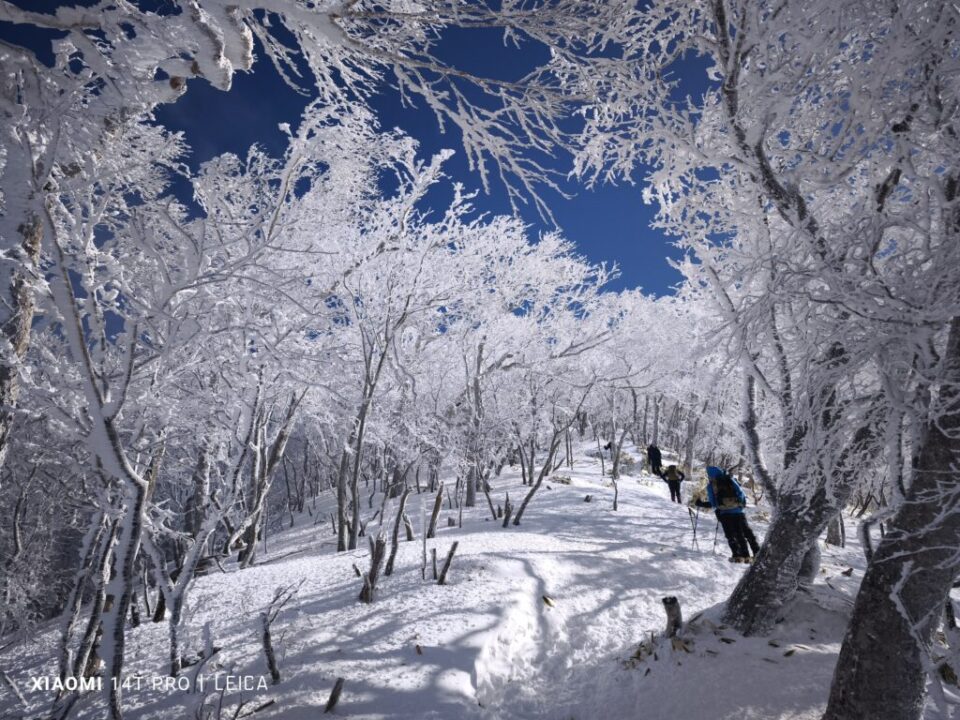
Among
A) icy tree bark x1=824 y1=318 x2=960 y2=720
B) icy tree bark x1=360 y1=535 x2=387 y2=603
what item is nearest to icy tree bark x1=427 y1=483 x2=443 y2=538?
icy tree bark x1=360 y1=535 x2=387 y2=603

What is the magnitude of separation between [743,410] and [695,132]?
3546 mm

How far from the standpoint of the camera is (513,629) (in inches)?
200

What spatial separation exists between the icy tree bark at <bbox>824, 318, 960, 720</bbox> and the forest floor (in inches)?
35.2

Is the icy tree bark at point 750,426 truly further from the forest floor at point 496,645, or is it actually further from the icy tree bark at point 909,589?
the icy tree bark at point 909,589

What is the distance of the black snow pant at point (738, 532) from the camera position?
700 centimetres

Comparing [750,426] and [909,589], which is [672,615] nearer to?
[909,589]

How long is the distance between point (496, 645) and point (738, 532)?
4877 mm

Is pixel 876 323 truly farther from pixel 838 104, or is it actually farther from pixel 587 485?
pixel 587 485

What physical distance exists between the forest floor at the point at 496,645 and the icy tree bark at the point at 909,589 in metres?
0.90

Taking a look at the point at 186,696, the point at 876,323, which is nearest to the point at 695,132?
the point at 876,323

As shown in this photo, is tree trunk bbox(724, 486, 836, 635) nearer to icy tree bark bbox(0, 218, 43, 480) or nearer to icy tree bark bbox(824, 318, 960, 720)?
icy tree bark bbox(824, 318, 960, 720)

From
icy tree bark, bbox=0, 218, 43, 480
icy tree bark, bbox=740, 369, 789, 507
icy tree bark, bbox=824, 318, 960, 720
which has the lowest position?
icy tree bark, bbox=824, 318, 960, 720

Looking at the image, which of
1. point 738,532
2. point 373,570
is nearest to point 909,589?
point 373,570

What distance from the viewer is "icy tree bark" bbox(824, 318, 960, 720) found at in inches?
94.7
